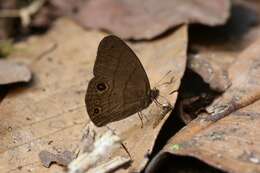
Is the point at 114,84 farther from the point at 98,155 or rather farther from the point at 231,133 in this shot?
the point at 231,133

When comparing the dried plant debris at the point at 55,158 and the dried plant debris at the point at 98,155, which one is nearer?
the dried plant debris at the point at 98,155

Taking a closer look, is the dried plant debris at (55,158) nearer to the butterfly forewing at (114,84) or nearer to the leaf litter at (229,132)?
the butterfly forewing at (114,84)

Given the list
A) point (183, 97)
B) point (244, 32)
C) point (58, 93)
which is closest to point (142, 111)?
point (183, 97)

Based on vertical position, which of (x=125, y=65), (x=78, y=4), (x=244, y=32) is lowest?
(x=78, y=4)

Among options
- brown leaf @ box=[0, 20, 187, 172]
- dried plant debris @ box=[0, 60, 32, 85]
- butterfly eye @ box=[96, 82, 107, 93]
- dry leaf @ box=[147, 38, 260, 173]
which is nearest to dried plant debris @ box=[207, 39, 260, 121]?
dry leaf @ box=[147, 38, 260, 173]

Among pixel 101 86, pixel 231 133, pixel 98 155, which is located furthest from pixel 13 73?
pixel 231 133

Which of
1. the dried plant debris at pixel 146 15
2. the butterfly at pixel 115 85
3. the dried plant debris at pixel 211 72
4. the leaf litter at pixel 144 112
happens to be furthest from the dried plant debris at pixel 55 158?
the dried plant debris at pixel 146 15

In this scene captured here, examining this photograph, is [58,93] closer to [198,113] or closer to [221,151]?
[198,113]
